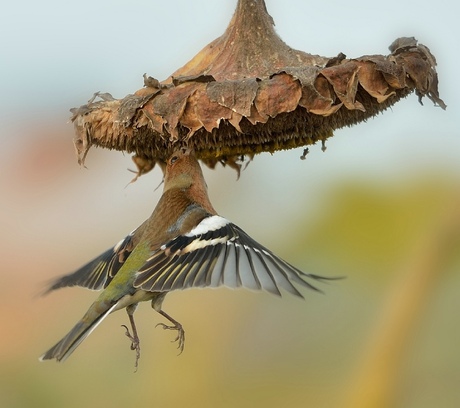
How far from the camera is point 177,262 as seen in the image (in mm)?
5711

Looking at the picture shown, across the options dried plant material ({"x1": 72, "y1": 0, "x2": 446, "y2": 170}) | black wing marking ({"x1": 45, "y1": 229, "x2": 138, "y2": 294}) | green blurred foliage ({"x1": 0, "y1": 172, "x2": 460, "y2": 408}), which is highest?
dried plant material ({"x1": 72, "y1": 0, "x2": 446, "y2": 170})

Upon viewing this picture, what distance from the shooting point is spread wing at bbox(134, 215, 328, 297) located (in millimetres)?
5320

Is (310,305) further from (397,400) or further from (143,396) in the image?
(397,400)

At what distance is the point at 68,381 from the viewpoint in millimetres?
7633

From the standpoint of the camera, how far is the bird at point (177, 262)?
5387 millimetres

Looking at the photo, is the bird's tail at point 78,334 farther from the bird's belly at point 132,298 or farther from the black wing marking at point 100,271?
the black wing marking at point 100,271

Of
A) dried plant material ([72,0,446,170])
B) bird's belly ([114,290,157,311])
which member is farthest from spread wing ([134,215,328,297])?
dried plant material ([72,0,446,170])

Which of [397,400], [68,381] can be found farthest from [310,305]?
[397,400]

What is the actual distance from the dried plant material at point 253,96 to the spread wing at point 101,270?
148cm

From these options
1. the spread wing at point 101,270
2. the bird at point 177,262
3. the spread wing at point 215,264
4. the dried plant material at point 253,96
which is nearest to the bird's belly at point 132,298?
the bird at point 177,262

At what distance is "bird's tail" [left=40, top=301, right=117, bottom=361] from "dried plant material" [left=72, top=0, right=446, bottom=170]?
129 centimetres

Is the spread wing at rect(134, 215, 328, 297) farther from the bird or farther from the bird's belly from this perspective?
the bird's belly

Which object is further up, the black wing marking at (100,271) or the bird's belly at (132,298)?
the black wing marking at (100,271)

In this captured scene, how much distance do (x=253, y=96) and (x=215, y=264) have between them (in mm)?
1336
